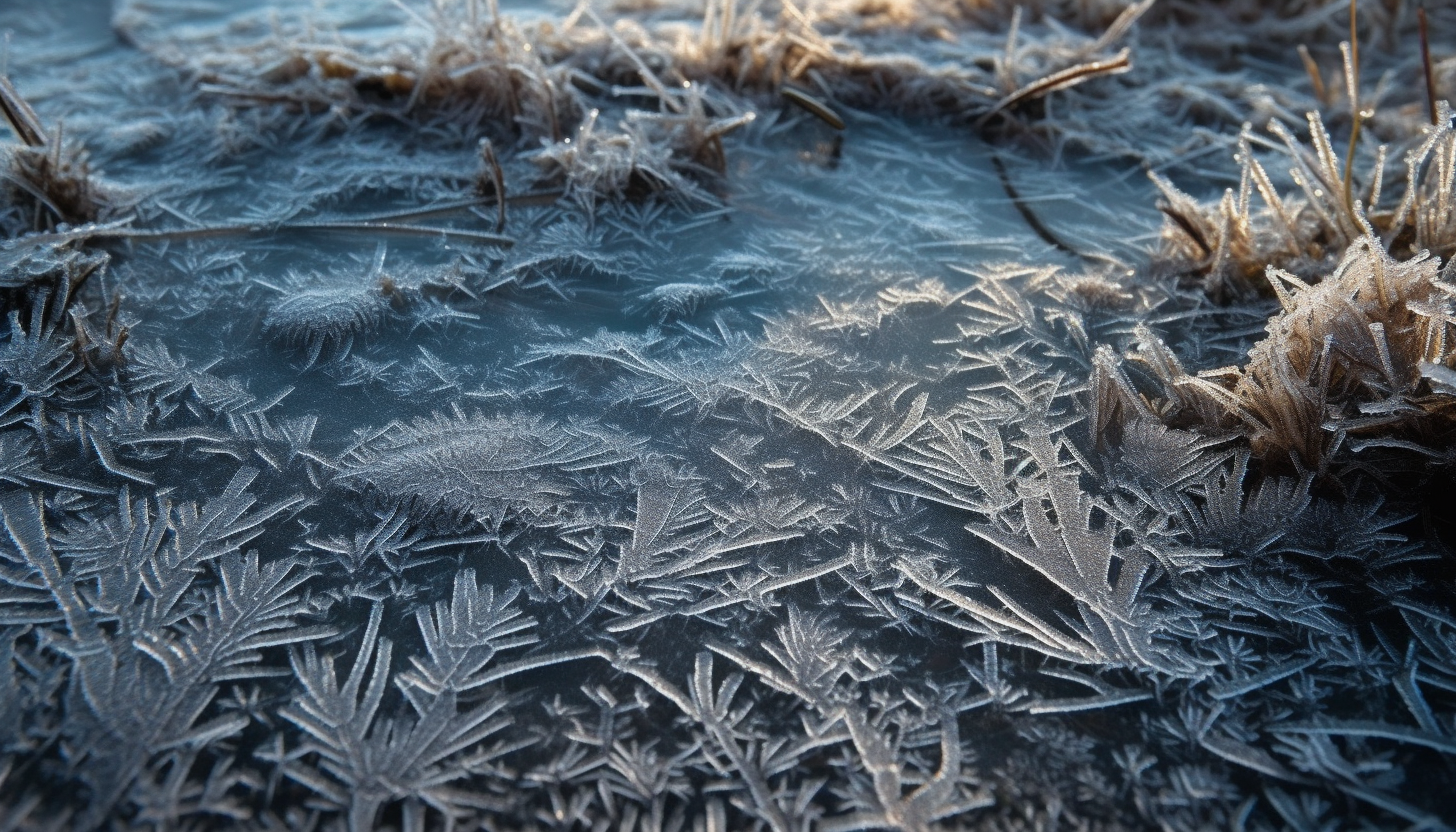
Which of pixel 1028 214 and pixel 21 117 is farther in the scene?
pixel 1028 214

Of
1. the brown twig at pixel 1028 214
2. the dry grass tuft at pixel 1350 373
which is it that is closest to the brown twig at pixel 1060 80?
the brown twig at pixel 1028 214

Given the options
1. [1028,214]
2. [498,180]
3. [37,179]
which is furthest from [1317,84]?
[37,179]

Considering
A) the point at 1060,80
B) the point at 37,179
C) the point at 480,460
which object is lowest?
the point at 480,460

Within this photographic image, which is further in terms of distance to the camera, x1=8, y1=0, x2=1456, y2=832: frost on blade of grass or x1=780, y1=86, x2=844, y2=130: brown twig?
x1=780, y1=86, x2=844, y2=130: brown twig

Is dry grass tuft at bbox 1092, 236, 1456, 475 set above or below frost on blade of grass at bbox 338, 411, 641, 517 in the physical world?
above

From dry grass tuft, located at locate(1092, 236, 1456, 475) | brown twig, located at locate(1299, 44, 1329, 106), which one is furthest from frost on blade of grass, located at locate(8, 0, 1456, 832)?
brown twig, located at locate(1299, 44, 1329, 106)

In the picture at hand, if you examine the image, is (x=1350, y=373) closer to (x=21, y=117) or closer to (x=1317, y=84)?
(x=1317, y=84)

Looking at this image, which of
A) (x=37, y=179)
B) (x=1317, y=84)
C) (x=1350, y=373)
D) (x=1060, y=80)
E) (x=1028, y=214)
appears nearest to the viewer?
(x=1350, y=373)

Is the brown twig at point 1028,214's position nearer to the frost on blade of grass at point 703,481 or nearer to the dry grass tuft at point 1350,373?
the frost on blade of grass at point 703,481

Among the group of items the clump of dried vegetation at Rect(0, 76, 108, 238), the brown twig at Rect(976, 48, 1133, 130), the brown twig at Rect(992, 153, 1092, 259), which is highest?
the brown twig at Rect(976, 48, 1133, 130)

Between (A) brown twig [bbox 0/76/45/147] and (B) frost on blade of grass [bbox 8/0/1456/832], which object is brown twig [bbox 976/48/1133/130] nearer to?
(B) frost on blade of grass [bbox 8/0/1456/832]

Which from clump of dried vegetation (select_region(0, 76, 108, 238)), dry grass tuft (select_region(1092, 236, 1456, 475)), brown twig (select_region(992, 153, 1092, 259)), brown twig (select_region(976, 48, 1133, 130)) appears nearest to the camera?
dry grass tuft (select_region(1092, 236, 1456, 475))

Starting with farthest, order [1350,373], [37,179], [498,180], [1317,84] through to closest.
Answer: [1317,84]
[498,180]
[37,179]
[1350,373]
